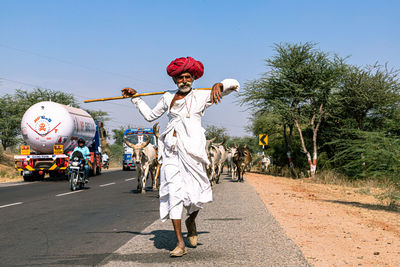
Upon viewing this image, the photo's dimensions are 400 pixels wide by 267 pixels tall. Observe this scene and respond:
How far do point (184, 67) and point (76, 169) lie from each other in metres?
11.5

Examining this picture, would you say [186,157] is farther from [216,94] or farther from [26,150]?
[26,150]

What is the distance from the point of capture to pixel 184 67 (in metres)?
5.78

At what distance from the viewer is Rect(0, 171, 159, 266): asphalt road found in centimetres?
556

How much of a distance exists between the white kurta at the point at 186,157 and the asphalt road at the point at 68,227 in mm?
1154

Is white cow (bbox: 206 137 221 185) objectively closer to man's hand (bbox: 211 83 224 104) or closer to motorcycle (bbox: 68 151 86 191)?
motorcycle (bbox: 68 151 86 191)

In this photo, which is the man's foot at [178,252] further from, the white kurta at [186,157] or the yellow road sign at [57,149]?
the yellow road sign at [57,149]

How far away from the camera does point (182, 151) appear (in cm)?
553

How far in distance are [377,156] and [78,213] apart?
Answer: 7831 millimetres

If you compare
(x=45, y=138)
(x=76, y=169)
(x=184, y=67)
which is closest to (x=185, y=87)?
(x=184, y=67)

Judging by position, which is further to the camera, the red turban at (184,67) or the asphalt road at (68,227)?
the red turban at (184,67)

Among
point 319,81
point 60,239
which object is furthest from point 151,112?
point 319,81

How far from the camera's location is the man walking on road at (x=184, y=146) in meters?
5.41

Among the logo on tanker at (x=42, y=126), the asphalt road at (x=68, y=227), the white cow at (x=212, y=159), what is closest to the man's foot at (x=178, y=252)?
the asphalt road at (x=68, y=227)

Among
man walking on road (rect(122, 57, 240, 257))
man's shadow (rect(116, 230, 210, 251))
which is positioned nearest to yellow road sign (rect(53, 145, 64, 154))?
man's shadow (rect(116, 230, 210, 251))
